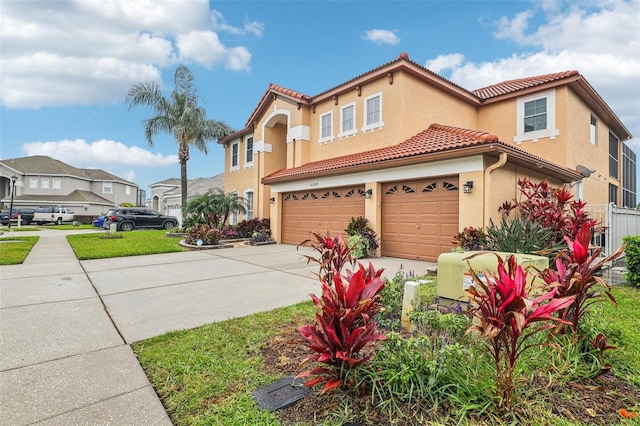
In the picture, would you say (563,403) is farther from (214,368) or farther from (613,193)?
(613,193)

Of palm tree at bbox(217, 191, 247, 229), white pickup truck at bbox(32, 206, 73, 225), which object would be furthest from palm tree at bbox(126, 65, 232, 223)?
white pickup truck at bbox(32, 206, 73, 225)

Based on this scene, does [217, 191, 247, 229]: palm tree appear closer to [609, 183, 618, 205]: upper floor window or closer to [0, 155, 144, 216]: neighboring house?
[609, 183, 618, 205]: upper floor window

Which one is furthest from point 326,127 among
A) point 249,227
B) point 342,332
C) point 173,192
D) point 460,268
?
point 173,192

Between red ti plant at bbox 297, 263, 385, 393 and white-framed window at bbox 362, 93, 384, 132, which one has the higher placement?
white-framed window at bbox 362, 93, 384, 132

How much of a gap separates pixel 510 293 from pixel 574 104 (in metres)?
14.4

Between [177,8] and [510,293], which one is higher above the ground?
[177,8]

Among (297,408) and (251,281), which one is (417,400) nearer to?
(297,408)

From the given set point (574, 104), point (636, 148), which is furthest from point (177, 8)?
point (636, 148)

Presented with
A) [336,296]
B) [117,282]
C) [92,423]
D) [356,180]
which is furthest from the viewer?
[356,180]

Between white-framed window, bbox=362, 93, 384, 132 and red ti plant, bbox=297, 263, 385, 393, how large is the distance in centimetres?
1108

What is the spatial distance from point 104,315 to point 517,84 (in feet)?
54.5

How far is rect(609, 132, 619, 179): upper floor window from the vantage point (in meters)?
16.5

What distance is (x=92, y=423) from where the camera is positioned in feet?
7.52

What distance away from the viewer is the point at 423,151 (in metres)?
9.34
